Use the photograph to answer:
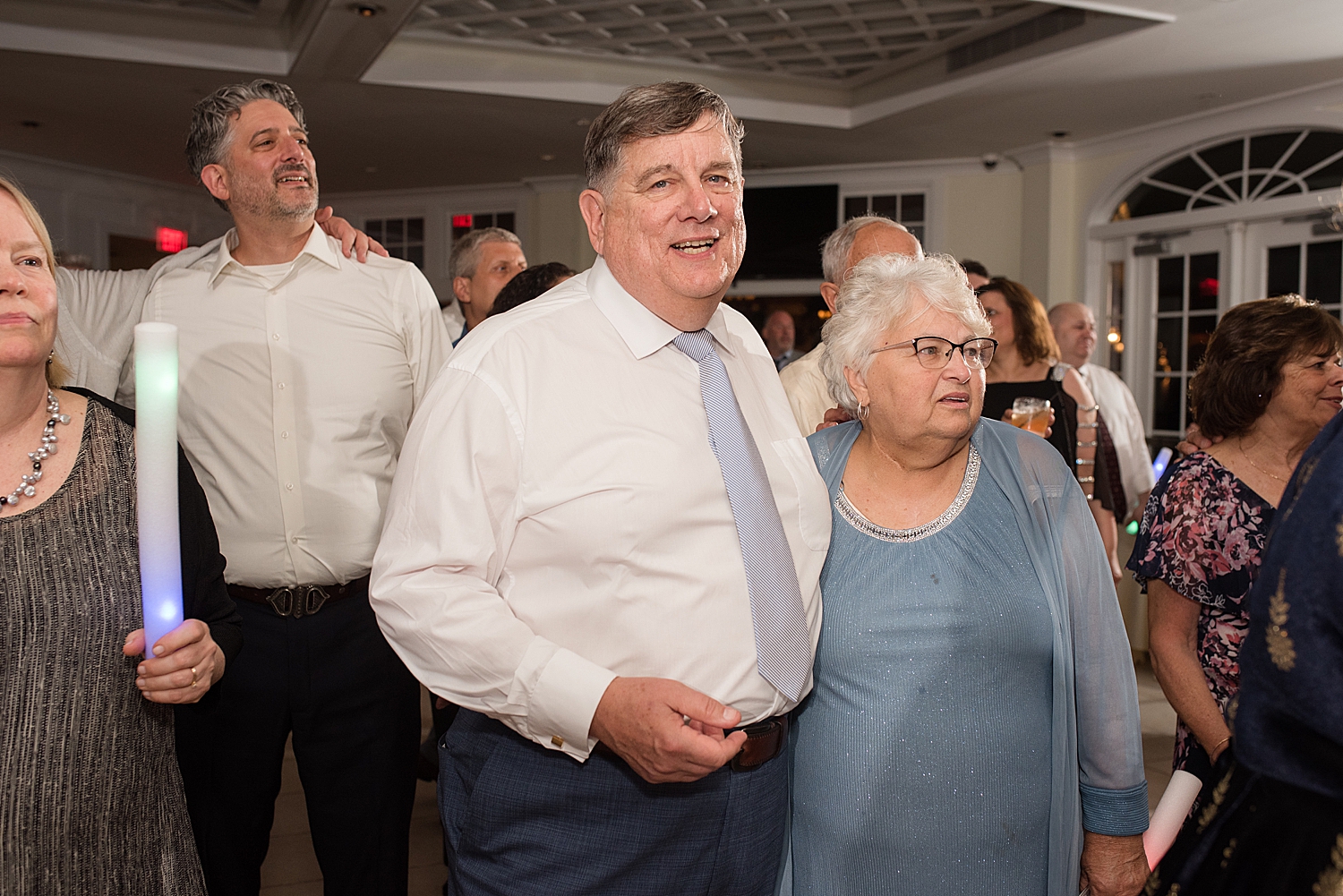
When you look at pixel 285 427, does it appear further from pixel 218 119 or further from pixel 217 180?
pixel 218 119

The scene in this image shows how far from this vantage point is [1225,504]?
6.62 ft

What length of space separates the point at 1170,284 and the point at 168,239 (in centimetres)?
874

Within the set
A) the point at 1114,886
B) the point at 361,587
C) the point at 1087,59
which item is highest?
the point at 1087,59

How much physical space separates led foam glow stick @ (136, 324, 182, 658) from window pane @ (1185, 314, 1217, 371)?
7.29 metres

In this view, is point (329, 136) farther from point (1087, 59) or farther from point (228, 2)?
point (1087, 59)

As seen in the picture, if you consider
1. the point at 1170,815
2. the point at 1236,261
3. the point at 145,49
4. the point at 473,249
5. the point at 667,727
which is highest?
the point at 145,49

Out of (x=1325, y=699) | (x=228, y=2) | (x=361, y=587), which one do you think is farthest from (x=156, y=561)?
(x=228, y=2)

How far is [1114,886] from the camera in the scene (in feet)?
5.34

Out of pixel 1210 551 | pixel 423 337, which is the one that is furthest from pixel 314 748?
pixel 1210 551

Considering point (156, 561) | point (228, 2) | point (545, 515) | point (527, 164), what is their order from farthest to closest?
point (527, 164) < point (228, 2) < point (545, 515) < point (156, 561)

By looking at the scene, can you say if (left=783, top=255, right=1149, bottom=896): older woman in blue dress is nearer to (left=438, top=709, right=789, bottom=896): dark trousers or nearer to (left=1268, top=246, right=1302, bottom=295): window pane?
(left=438, top=709, right=789, bottom=896): dark trousers

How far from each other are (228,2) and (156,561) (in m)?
5.39

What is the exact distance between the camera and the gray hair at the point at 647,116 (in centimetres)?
147

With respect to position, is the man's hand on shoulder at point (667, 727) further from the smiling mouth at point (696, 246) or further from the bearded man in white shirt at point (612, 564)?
the smiling mouth at point (696, 246)
